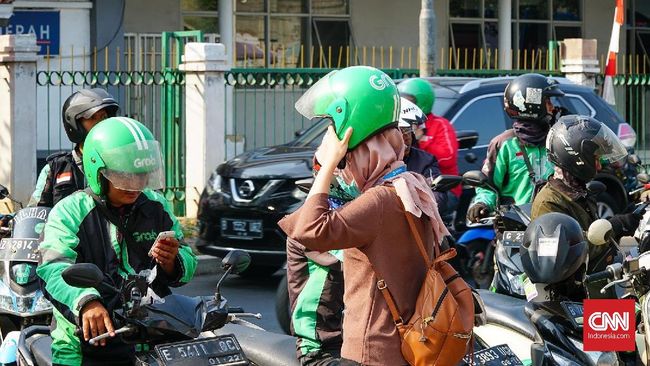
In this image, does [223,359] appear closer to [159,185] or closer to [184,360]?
[184,360]

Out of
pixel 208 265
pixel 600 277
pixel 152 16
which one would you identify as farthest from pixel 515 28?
pixel 600 277

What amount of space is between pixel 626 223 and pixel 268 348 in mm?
1974

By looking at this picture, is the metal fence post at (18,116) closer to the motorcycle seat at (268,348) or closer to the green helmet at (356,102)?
the motorcycle seat at (268,348)

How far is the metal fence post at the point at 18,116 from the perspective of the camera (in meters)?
13.7

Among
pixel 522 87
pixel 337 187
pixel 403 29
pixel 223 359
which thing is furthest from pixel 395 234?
pixel 403 29

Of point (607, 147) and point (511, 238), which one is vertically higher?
point (607, 147)

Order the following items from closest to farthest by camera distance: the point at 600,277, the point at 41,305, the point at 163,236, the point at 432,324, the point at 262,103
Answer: the point at 432,324 → the point at 163,236 → the point at 600,277 → the point at 41,305 → the point at 262,103

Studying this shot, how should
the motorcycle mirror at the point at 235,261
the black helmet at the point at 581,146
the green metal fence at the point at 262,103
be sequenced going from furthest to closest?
the green metal fence at the point at 262,103
the black helmet at the point at 581,146
the motorcycle mirror at the point at 235,261

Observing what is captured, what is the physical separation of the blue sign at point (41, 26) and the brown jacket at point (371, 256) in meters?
14.1

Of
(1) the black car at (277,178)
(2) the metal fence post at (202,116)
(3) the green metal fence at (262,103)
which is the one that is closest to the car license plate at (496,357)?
(1) the black car at (277,178)

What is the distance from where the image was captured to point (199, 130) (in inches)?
576

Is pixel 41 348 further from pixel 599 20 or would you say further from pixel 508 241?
pixel 599 20

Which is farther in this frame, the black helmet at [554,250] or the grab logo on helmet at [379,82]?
the black helmet at [554,250]

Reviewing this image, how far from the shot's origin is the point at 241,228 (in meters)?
11.3
